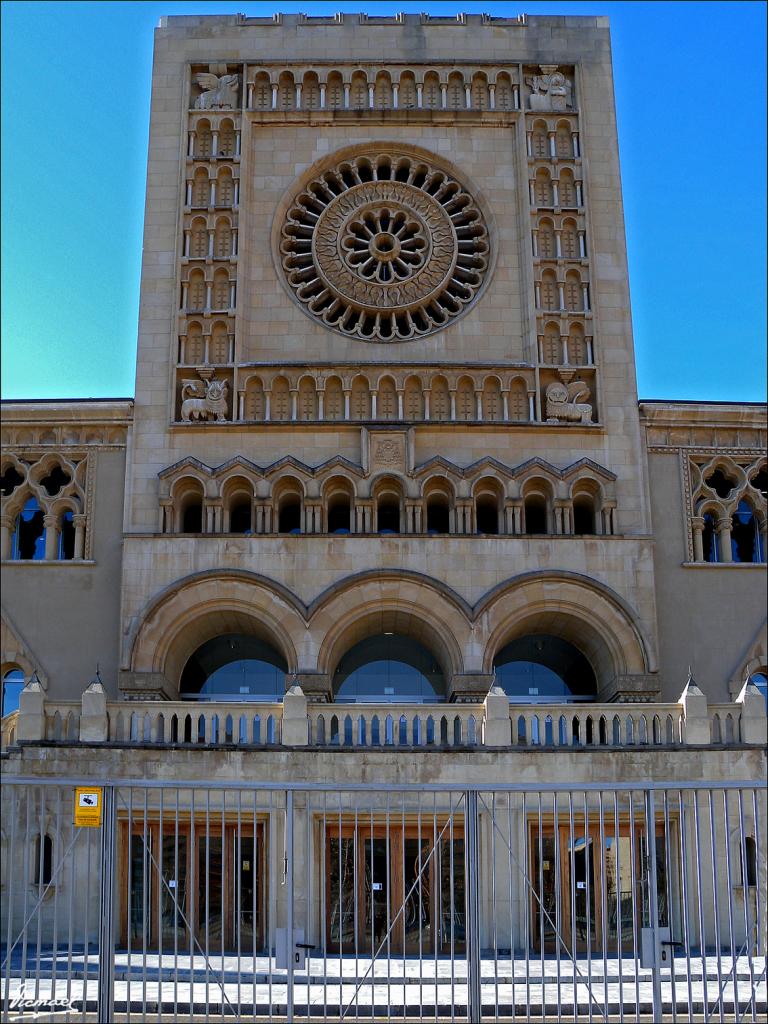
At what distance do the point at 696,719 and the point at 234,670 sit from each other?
11.5 meters

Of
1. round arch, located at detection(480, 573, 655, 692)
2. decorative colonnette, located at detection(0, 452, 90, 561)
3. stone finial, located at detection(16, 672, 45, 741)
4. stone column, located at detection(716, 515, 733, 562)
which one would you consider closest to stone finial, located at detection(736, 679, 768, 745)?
round arch, located at detection(480, 573, 655, 692)

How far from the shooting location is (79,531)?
100 feet

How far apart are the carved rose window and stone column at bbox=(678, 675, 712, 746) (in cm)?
1185

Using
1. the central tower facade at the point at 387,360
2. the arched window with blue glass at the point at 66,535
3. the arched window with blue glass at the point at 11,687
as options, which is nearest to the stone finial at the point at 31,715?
the central tower facade at the point at 387,360

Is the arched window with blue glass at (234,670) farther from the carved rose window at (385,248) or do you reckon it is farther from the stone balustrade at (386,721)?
the carved rose window at (385,248)

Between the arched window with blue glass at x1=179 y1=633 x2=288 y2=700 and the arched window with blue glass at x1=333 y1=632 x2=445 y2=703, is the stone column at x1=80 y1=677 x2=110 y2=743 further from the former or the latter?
the arched window with blue glass at x1=333 y1=632 x2=445 y2=703

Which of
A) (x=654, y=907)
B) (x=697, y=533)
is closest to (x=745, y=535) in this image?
(x=697, y=533)

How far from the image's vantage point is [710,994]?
1778 cm

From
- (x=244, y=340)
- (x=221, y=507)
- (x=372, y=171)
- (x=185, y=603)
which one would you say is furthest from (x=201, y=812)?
(x=372, y=171)

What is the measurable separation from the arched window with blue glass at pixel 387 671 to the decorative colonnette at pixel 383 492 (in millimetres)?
2912

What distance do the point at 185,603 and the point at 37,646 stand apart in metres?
3.63

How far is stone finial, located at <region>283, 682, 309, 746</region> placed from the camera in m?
25.2

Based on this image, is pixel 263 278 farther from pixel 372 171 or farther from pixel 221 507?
pixel 221 507

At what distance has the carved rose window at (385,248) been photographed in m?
32.9
